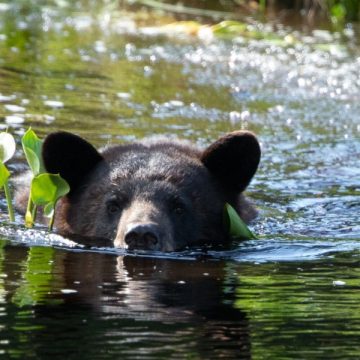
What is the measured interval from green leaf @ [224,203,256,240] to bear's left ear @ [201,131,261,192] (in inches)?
14.3

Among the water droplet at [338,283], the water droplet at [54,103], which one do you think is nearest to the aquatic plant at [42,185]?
the water droplet at [338,283]

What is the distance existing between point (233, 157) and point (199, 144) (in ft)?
10.1

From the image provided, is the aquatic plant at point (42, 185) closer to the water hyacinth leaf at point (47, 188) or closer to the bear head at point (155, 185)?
the water hyacinth leaf at point (47, 188)

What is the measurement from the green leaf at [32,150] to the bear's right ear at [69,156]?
0.08 m

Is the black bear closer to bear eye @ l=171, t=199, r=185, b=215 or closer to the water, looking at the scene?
bear eye @ l=171, t=199, r=185, b=215

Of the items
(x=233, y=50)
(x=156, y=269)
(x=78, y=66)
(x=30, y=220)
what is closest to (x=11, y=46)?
(x=78, y=66)

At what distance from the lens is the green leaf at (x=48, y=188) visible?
26.7 feet

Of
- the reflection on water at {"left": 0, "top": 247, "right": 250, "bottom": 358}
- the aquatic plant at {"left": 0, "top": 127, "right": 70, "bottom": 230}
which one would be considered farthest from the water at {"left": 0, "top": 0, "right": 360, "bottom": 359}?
the aquatic plant at {"left": 0, "top": 127, "right": 70, "bottom": 230}

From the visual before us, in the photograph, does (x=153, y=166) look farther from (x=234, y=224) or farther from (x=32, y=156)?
(x=32, y=156)

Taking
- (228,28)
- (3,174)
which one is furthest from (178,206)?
(228,28)

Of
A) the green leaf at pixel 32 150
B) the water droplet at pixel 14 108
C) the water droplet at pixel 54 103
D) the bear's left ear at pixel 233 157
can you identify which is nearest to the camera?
the green leaf at pixel 32 150

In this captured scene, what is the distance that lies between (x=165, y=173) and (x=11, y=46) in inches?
350

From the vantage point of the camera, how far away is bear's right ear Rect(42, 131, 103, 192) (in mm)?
8359

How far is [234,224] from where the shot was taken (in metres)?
8.23
